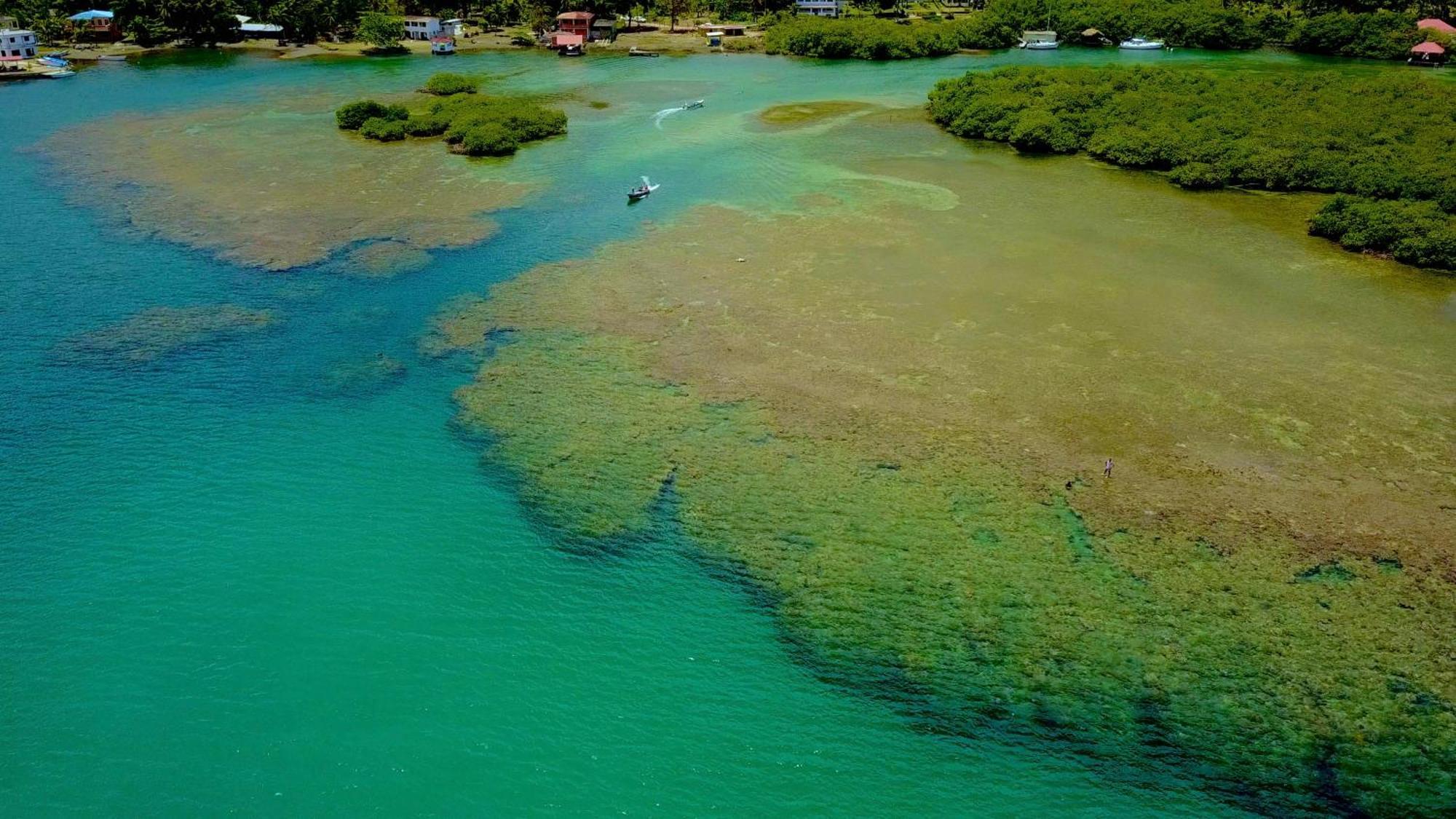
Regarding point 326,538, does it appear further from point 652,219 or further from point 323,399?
point 652,219

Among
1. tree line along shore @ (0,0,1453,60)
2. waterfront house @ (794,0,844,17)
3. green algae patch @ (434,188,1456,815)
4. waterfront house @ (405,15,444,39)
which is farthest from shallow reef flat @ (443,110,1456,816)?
waterfront house @ (794,0,844,17)

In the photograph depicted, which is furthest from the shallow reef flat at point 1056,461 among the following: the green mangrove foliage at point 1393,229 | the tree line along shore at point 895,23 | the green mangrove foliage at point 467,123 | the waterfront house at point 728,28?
the waterfront house at point 728,28

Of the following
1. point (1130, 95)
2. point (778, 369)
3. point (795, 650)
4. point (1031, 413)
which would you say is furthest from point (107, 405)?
point (1130, 95)

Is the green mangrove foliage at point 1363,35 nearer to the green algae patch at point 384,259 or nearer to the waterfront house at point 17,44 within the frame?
the green algae patch at point 384,259

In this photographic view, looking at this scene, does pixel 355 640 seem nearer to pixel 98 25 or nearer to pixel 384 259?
pixel 384 259

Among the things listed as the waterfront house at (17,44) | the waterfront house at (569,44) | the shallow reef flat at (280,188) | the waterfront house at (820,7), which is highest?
the waterfront house at (820,7)
